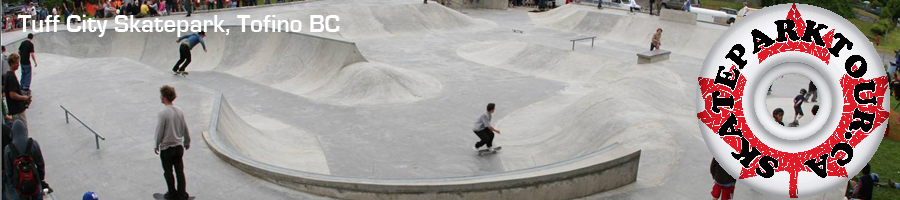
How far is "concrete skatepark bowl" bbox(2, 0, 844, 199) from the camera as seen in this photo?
8.21 metres

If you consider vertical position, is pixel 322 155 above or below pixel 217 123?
below

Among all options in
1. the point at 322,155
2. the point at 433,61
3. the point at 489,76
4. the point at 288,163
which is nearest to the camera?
the point at 288,163

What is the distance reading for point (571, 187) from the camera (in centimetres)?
841

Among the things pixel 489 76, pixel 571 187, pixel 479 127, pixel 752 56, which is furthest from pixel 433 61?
pixel 752 56

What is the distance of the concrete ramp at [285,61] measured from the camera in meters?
17.2

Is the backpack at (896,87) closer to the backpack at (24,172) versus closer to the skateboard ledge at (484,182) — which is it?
the skateboard ledge at (484,182)

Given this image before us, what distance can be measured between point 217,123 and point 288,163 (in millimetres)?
1616

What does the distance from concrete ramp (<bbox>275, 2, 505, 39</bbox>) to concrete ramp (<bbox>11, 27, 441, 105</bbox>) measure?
178 inches

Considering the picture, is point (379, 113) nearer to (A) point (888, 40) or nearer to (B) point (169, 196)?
(B) point (169, 196)

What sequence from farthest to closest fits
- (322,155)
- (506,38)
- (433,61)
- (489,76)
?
(506,38)
(433,61)
(489,76)
(322,155)

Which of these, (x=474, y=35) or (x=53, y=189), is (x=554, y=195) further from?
(x=474, y=35)

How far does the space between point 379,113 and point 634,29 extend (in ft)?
54.5

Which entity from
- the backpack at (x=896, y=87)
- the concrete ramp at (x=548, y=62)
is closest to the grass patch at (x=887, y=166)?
the backpack at (x=896, y=87)

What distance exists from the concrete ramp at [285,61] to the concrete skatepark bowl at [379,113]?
0.06m
